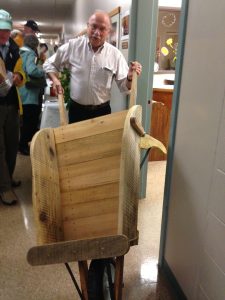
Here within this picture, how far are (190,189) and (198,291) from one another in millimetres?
481

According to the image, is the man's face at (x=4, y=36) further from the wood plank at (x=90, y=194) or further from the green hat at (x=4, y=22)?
the wood plank at (x=90, y=194)

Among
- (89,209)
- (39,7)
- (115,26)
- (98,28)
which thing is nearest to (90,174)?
(89,209)

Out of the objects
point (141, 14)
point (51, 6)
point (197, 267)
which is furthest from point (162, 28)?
point (51, 6)

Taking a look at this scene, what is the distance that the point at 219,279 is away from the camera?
117cm

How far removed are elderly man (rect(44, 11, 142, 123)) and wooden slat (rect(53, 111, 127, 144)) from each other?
0.88 metres

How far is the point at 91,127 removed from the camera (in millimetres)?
1278

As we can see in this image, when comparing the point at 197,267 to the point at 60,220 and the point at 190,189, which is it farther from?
the point at 60,220

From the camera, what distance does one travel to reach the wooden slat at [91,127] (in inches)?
48.6

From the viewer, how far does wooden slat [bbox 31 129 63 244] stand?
108 cm

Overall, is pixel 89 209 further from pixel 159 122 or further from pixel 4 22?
pixel 159 122

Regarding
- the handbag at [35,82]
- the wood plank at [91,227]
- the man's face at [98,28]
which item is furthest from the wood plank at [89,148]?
the handbag at [35,82]

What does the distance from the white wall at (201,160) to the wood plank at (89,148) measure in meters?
0.37

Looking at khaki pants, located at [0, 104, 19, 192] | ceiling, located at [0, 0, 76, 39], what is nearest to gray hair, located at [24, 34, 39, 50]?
khaki pants, located at [0, 104, 19, 192]

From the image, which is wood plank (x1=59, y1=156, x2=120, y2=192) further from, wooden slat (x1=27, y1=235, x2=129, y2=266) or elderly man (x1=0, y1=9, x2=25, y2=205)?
elderly man (x1=0, y1=9, x2=25, y2=205)
